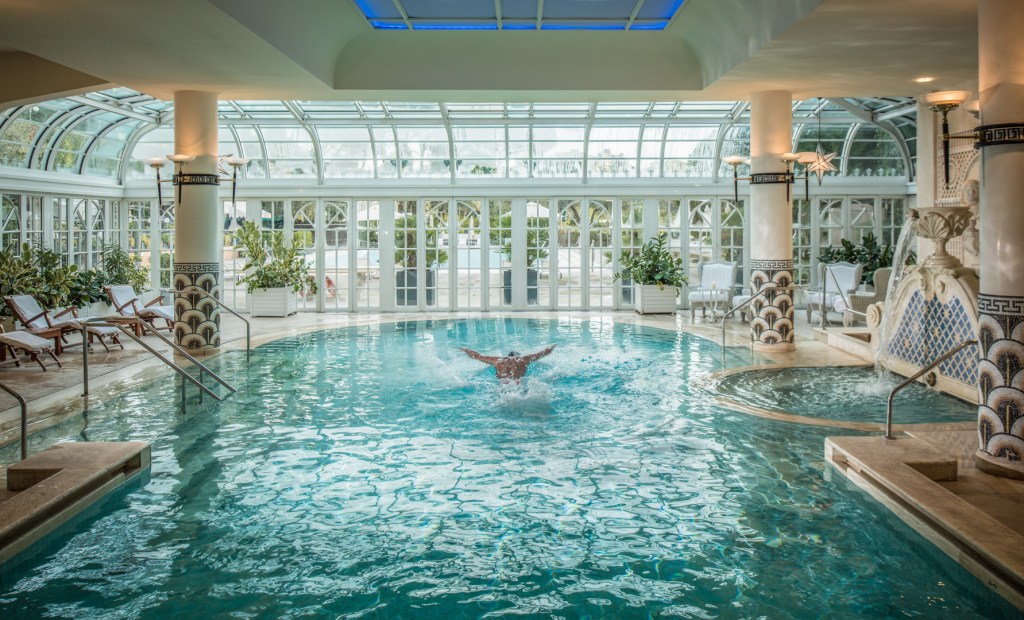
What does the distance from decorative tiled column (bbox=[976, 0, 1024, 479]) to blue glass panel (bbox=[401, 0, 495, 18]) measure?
612cm

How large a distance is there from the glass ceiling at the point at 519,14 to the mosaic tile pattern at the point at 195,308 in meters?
4.55

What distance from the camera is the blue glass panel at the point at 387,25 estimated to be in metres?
11.1

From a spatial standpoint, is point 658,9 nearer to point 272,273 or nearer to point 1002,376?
point 1002,376

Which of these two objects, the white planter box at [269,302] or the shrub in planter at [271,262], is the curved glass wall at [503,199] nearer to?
the shrub in planter at [271,262]

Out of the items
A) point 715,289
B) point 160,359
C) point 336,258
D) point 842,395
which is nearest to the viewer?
point 842,395

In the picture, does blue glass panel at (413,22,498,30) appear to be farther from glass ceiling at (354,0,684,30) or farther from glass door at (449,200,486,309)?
glass door at (449,200,486,309)

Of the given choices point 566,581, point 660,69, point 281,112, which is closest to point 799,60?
point 660,69

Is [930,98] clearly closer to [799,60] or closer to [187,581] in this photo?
[799,60]

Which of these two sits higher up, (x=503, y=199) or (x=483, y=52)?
(x=483, y=52)

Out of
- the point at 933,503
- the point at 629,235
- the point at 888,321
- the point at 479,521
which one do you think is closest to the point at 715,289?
the point at 629,235

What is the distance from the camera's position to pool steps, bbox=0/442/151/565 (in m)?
4.82

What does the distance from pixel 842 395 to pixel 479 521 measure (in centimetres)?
545

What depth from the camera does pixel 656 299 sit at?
58.9 ft

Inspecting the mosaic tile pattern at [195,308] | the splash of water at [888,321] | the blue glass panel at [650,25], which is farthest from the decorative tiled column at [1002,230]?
the mosaic tile pattern at [195,308]
